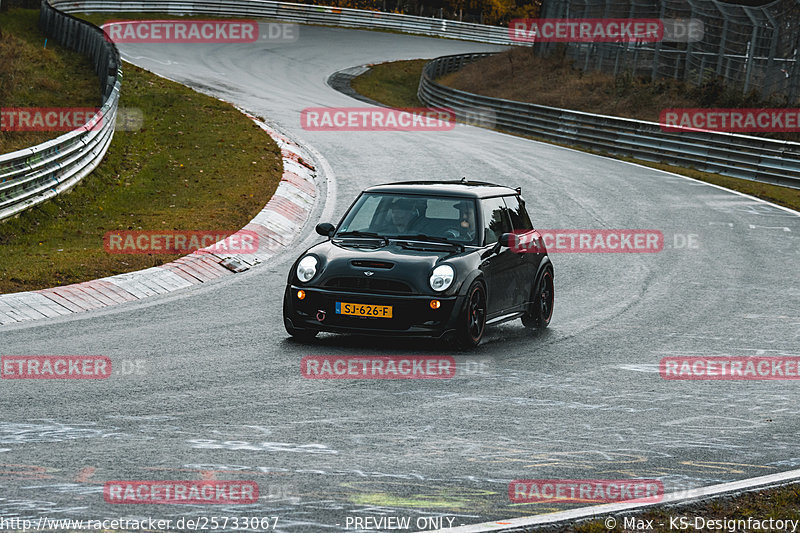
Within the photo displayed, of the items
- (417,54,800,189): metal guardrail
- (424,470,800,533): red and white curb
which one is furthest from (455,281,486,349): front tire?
(417,54,800,189): metal guardrail

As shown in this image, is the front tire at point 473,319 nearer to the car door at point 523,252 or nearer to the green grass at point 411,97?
the car door at point 523,252

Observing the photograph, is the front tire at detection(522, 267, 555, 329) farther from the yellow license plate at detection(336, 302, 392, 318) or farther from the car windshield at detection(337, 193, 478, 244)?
the yellow license plate at detection(336, 302, 392, 318)

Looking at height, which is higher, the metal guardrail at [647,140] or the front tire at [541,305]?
the front tire at [541,305]

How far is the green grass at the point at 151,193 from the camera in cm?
1268

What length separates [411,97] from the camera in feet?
140

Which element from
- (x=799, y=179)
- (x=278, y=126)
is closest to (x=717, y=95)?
(x=799, y=179)

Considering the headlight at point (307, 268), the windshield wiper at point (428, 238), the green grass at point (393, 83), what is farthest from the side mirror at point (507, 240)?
the green grass at point (393, 83)

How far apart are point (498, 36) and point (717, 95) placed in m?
35.3

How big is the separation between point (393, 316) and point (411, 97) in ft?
112

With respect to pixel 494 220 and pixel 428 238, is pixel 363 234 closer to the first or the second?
pixel 428 238

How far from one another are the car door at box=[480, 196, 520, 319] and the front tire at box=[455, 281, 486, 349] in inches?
8.1

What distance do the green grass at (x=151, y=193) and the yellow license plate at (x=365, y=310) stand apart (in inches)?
151

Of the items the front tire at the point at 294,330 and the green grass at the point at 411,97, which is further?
the green grass at the point at 411,97

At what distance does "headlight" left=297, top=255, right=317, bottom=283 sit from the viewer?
9.72m
